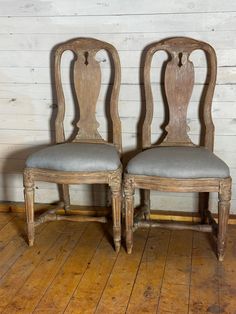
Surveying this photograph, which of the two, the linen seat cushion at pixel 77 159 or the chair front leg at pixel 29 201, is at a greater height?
the linen seat cushion at pixel 77 159

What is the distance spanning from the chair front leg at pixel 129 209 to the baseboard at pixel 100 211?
1.48 ft

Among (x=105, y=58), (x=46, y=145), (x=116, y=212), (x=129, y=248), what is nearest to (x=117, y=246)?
(x=129, y=248)

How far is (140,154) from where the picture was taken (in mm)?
2129

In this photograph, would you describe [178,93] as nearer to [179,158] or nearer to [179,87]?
[179,87]

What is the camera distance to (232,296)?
1790mm

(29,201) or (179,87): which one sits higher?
(179,87)

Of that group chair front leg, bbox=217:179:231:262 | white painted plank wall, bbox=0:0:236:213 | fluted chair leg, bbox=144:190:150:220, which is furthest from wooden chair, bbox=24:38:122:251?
chair front leg, bbox=217:179:231:262

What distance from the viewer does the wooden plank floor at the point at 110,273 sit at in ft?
5.72

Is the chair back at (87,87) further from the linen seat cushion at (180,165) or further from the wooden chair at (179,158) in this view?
the linen seat cushion at (180,165)

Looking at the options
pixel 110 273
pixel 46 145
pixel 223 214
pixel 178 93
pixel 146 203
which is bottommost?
pixel 110 273

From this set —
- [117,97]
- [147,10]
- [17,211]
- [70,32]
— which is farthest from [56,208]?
[147,10]

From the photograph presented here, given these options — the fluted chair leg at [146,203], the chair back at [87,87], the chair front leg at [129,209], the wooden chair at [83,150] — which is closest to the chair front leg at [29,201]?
the wooden chair at [83,150]

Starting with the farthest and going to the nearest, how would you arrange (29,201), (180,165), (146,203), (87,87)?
(146,203)
(87,87)
(29,201)
(180,165)

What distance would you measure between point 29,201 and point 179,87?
987mm
